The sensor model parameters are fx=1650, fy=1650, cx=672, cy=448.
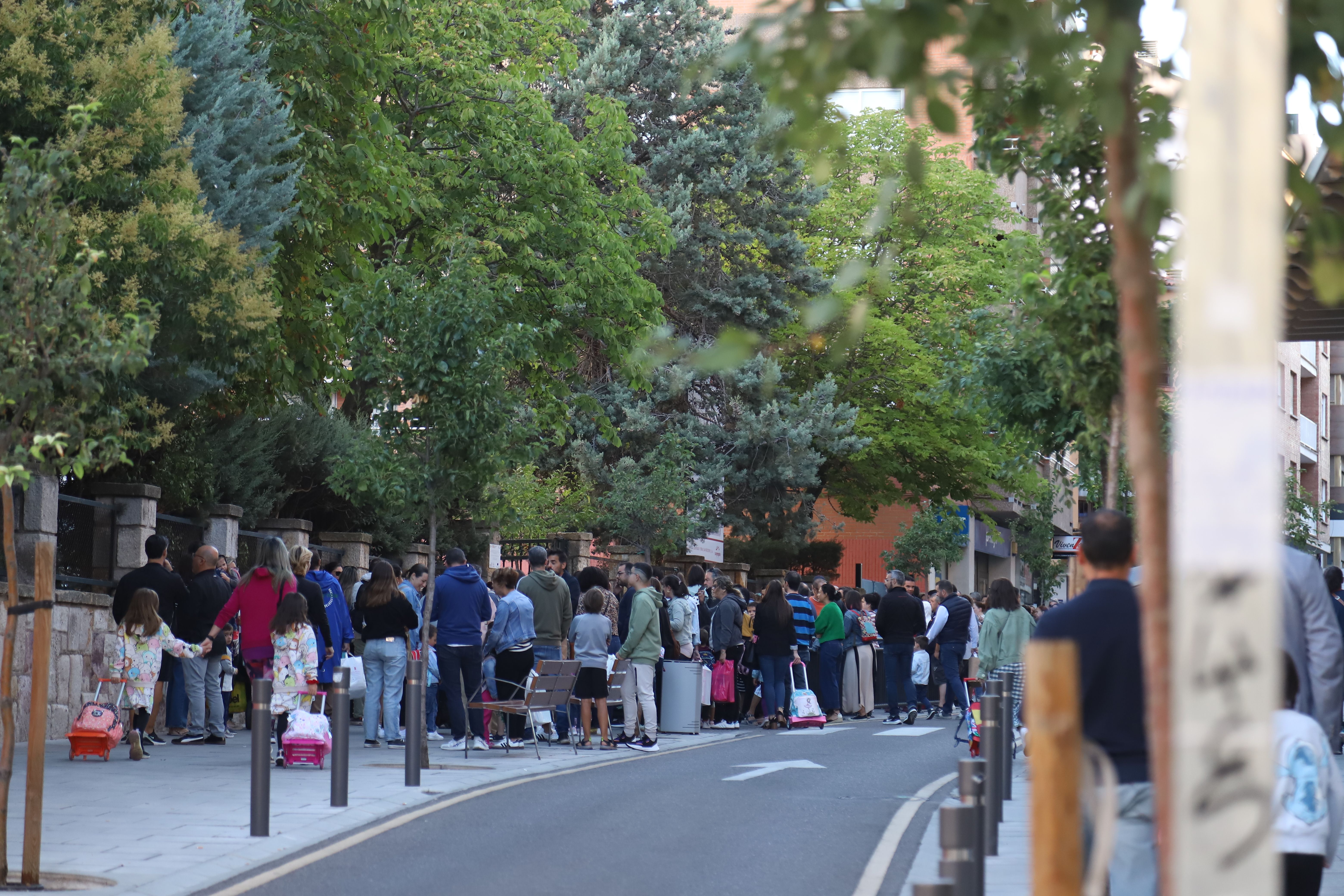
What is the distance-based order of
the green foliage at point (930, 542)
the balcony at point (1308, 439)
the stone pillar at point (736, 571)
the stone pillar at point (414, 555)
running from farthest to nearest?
the balcony at point (1308, 439)
the green foliage at point (930, 542)
the stone pillar at point (736, 571)
the stone pillar at point (414, 555)

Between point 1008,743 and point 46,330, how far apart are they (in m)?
7.97

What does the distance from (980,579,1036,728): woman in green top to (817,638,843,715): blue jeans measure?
7269mm

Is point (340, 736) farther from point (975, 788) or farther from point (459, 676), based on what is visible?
point (975, 788)

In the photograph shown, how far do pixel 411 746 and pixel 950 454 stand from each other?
95.2 feet

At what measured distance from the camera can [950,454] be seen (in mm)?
40500

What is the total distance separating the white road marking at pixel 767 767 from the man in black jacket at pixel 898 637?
582cm

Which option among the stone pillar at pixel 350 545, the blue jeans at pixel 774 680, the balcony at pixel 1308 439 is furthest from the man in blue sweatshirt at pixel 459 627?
the balcony at pixel 1308 439

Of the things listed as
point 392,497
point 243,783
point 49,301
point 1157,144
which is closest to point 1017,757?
point 392,497

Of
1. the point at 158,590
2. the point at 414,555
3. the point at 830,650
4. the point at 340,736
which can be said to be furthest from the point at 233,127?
the point at 830,650

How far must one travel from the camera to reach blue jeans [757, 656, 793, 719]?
21266 millimetres

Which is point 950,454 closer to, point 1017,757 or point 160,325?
point 1017,757

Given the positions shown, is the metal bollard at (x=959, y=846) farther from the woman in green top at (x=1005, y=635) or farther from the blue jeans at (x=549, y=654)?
the blue jeans at (x=549, y=654)

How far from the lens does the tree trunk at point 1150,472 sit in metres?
2.77

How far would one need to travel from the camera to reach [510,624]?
17.4 m
